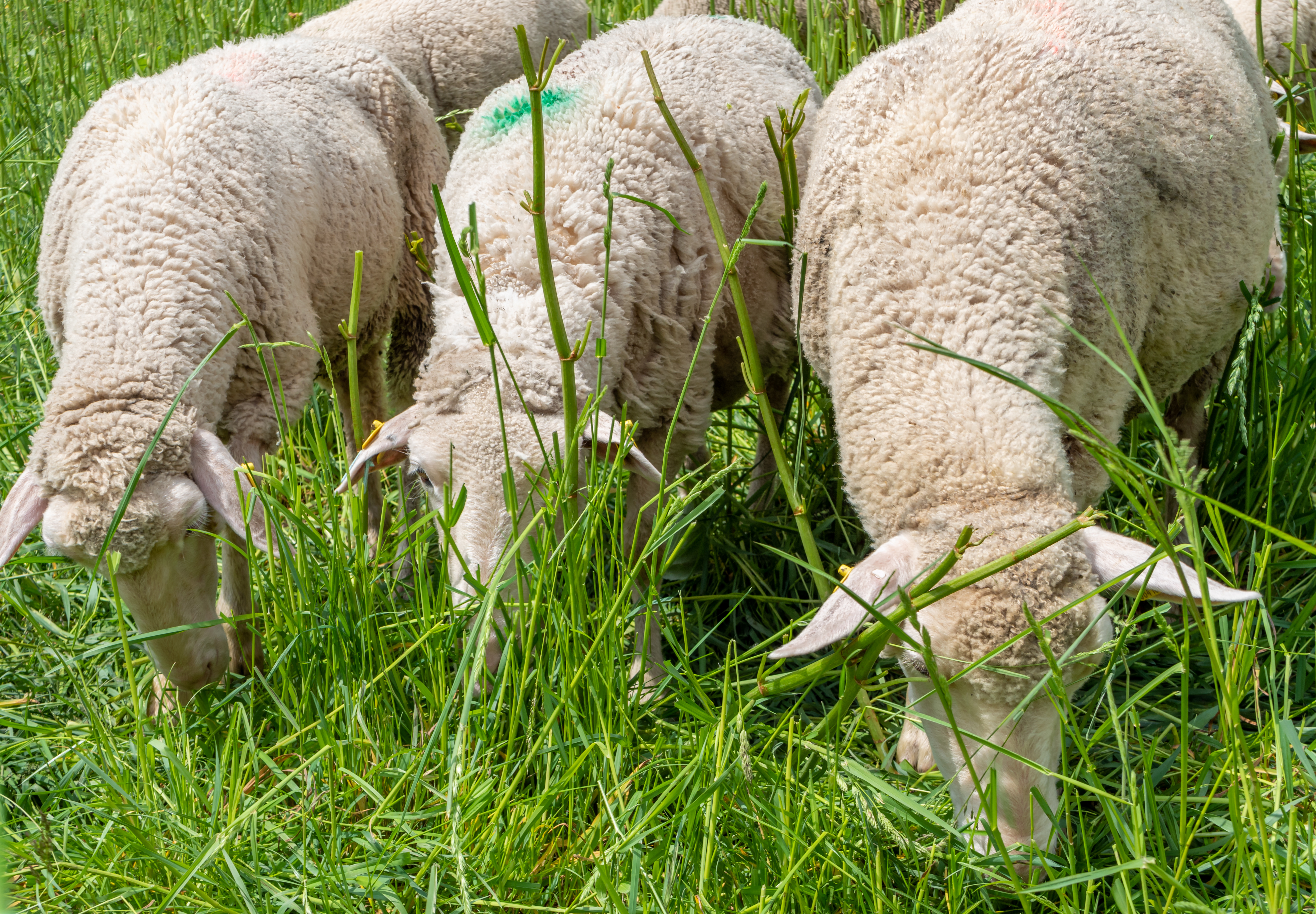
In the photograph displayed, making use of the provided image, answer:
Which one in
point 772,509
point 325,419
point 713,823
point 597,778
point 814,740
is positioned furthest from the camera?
point 325,419

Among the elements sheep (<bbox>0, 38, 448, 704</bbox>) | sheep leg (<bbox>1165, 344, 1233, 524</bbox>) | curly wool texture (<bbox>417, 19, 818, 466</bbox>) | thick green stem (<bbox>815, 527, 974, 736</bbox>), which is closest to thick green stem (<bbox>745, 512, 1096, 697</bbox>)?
thick green stem (<bbox>815, 527, 974, 736</bbox>)

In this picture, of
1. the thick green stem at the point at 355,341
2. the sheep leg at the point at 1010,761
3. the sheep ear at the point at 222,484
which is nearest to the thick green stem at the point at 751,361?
the sheep leg at the point at 1010,761

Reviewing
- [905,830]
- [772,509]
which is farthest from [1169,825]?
[772,509]

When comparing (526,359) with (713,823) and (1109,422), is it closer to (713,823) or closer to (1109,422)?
(713,823)

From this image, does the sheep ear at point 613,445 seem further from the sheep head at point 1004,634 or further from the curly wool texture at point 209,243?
the curly wool texture at point 209,243

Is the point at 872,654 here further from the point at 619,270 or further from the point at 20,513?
the point at 20,513

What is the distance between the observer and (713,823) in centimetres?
194

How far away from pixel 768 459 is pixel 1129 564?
1.76 m

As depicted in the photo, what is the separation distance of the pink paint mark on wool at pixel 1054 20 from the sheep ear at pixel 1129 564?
135 centimetres

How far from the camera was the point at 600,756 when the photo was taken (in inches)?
88.0

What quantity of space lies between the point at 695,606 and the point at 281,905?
4.94 ft

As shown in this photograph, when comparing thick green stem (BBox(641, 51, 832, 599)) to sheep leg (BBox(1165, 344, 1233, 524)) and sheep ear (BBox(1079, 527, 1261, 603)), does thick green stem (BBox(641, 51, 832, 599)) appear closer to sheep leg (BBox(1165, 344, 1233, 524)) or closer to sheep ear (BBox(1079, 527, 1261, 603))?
sheep ear (BBox(1079, 527, 1261, 603))

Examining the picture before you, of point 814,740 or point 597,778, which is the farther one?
point 814,740

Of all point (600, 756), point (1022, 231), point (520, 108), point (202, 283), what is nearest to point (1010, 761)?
point (600, 756)
